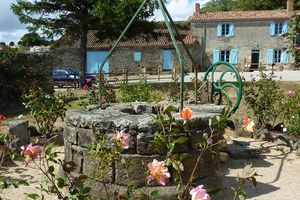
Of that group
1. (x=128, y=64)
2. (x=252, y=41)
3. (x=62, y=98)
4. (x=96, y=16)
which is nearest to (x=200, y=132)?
(x=62, y=98)

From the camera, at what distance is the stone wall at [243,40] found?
3425 cm

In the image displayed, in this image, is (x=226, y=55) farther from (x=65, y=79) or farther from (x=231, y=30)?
(x=65, y=79)

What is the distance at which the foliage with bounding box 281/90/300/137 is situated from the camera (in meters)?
7.46

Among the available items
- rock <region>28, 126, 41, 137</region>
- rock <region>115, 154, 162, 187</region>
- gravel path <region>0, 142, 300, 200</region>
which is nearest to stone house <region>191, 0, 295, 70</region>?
rock <region>28, 126, 41, 137</region>

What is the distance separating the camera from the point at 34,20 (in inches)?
722

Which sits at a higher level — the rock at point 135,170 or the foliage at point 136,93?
the foliage at point 136,93

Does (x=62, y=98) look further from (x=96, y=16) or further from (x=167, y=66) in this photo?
(x=167, y=66)

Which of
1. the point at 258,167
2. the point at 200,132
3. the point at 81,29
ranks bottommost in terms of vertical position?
the point at 258,167

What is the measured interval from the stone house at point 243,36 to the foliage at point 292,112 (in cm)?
2640

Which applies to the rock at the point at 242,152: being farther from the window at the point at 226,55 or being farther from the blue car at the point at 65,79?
the window at the point at 226,55

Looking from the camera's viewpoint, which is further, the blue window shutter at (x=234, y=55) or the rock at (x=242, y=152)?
the blue window shutter at (x=234, y=55)

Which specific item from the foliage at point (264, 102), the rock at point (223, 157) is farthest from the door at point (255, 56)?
the rock at point (223, 157)

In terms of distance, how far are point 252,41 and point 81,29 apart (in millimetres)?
19868

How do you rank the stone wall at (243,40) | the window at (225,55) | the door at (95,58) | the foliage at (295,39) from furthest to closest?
the window at (225,55)
the stone wall at (243,40)
the door at (95,58)
the foliage at (295,39)
